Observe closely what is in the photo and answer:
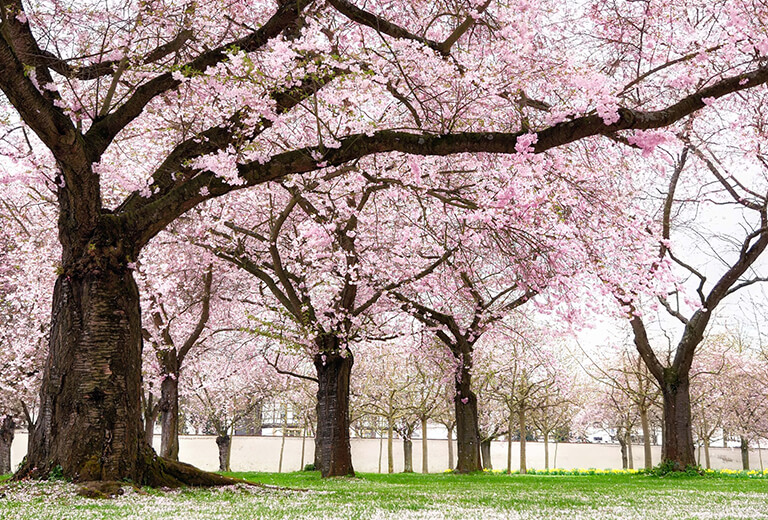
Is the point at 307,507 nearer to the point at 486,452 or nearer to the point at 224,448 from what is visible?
the point at 224,448

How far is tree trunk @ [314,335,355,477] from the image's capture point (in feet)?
50.4

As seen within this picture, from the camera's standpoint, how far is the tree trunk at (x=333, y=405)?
1536cm

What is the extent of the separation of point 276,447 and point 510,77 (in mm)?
35029

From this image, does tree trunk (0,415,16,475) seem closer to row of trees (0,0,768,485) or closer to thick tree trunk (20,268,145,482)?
row of trees (0,0,768,485)

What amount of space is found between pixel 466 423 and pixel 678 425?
240 inches

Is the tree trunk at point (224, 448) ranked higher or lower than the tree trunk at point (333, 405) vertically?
lower

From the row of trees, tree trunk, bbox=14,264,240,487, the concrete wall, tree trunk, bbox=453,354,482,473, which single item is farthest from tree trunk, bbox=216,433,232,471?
tree trunk, bbox=14,264,240,487

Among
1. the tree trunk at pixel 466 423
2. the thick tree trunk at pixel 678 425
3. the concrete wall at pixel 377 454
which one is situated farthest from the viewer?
the concrete wall at pixel 377 454

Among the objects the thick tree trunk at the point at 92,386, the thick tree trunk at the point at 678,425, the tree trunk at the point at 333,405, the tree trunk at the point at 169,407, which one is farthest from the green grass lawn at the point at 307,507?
the tree trunk at the point at 169,407

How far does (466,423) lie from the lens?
1975 centimetres

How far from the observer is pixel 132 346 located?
27.9 feet

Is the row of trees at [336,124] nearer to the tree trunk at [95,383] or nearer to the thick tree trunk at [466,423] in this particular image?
the tree trunk at [95,383]

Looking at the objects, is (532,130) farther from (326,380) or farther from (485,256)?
(326,380)

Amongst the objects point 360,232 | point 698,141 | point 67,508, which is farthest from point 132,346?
point 698,141
